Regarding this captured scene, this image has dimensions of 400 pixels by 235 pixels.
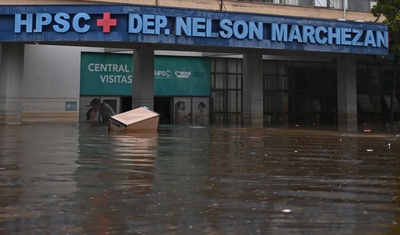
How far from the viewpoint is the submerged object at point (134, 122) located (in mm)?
22098

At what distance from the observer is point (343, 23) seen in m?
34.0

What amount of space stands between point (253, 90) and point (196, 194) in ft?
96.8

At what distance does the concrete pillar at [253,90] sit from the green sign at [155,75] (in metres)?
5.05

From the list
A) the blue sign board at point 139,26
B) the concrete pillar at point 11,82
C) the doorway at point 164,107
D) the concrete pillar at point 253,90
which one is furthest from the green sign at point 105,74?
the blue sign board at point 139,26

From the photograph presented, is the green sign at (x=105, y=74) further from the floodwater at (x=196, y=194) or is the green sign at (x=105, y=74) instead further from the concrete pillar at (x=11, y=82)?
the floodwater at (x=196, y=194)

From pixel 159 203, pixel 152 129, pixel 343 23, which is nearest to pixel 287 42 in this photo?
pixel 343 23

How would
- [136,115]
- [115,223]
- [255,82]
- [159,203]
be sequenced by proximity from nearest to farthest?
[115,223]
[159,203]
[136,115]
[255,82]

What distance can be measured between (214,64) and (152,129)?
18.9 metres

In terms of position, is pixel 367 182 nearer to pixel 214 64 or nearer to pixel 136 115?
pixel 136 115

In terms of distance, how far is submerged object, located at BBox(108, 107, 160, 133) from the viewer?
22.1 meters

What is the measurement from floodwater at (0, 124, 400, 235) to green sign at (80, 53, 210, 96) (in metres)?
26.7

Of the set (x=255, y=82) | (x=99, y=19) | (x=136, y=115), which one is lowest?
(x=136, y=115)

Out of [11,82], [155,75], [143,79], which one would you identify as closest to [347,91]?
[155,75]

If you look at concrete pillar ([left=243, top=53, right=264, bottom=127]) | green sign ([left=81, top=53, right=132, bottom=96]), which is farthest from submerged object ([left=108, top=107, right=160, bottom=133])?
green sign ([left=81, top=53, right=132, bottom=96])
